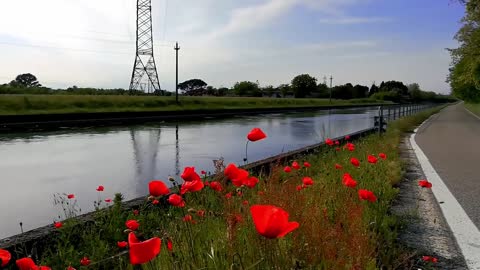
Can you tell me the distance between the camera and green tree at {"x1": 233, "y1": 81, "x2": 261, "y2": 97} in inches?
5640

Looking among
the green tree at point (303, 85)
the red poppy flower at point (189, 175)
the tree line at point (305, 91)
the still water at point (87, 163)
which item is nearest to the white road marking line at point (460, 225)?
the red poppy flower at point (189, 175)

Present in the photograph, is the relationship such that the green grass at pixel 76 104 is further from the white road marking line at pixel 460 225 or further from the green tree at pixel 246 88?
the green tree at pixel 246 88

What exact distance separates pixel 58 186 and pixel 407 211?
6.57 meters

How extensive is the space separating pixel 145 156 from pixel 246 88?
135010 mm

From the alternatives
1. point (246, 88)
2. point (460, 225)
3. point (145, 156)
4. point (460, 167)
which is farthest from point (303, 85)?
point (460, 225)

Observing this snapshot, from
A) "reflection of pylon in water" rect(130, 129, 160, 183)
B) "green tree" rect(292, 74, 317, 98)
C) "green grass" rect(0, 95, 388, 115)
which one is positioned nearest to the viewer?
"reflection of pylon in water" rect(130, 129, 160, 183)

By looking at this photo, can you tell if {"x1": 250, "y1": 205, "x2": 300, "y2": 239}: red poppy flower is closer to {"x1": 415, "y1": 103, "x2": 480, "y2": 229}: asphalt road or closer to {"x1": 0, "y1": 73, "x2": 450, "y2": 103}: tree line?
{"x1": 415, "y1": 103, "x2": 480, "y2": 229}: asphalt road

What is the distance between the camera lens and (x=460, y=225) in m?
4.57

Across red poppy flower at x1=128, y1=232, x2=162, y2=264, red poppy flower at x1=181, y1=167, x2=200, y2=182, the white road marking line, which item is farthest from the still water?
the white road marking line

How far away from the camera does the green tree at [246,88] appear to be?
143250mm

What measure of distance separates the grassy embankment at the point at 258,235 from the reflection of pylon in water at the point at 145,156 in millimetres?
4518

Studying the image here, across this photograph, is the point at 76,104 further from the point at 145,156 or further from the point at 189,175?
the point at 189,175

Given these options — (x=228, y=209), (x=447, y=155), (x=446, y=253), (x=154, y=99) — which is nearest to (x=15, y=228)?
(x=228, y=209)

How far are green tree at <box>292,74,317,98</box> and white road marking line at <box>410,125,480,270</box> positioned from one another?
145572 millimetres
